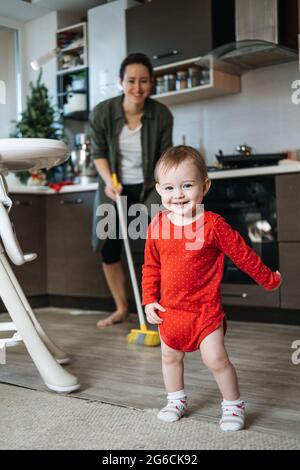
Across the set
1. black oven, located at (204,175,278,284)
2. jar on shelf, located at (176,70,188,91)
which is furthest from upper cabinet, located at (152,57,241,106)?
black oven, located at (204,175,278,284)

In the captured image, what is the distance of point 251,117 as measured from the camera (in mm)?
3684

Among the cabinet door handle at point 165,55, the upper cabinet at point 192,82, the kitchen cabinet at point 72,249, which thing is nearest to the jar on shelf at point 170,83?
the upper cabinet at point 192,82

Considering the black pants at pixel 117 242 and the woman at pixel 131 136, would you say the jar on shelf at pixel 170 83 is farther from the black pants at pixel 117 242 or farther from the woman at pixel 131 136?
the black pants at pixel 117 242

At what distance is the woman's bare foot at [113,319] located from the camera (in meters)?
3.09

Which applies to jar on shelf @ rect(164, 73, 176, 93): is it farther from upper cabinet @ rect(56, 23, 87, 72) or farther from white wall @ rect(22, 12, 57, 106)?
white wall @ rect(22, 12, 57, 106)

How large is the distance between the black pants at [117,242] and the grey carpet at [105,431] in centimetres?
154

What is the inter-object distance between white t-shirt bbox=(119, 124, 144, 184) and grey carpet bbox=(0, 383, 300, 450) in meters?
1.58

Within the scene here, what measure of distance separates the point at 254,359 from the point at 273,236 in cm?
99

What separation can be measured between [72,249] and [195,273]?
253 cm

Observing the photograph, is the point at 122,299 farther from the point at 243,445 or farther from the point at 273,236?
the point at 243,445

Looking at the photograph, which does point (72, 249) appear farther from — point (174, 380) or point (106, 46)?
point (174, 380)

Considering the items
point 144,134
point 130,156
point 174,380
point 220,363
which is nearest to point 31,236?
point 130,156

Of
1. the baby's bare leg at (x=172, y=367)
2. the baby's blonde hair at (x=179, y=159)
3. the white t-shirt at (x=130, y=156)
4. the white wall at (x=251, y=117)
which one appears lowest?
the baby's bare leg at (x=172, y=367)

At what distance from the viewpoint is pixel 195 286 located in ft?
4.73
